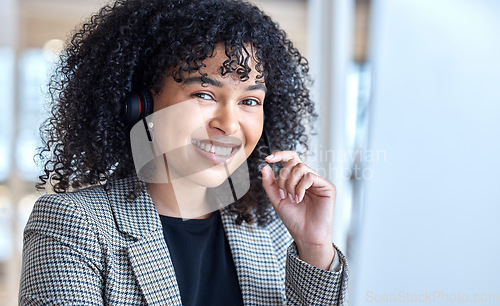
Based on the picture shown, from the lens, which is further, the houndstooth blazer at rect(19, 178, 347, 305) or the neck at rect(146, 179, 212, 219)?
the neck at rect(146, 179, 212, 219)

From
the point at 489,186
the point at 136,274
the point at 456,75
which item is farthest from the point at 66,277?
the point at 456,75

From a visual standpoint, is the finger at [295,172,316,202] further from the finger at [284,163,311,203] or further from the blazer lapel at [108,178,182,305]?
the blazer lapel at [108,178,182,305]

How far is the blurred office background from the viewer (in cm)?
123

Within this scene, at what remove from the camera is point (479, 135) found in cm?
123

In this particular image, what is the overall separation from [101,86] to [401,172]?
3.02ft

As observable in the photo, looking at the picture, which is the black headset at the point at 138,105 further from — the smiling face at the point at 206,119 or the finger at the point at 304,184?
the finger at the point at 304,184

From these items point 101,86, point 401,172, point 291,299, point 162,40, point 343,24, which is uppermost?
point 343,24

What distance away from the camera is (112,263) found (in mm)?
1119

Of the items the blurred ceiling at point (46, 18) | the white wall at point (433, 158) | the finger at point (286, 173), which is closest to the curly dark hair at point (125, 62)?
the finger at point (286, 173)

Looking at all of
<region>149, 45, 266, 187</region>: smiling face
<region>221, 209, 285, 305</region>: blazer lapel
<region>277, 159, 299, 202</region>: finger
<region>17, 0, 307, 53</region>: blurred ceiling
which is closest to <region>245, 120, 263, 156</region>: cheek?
<region>149, 45, 266, 187</region>: smiling face

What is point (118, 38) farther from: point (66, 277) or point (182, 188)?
point (66, 277)

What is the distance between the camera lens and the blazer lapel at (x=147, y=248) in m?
1.12

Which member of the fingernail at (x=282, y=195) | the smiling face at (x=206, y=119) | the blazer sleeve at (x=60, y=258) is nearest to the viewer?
the blazer sleeve at (x=60, y=258)

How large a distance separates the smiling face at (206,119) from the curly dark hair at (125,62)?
23 millimetres
